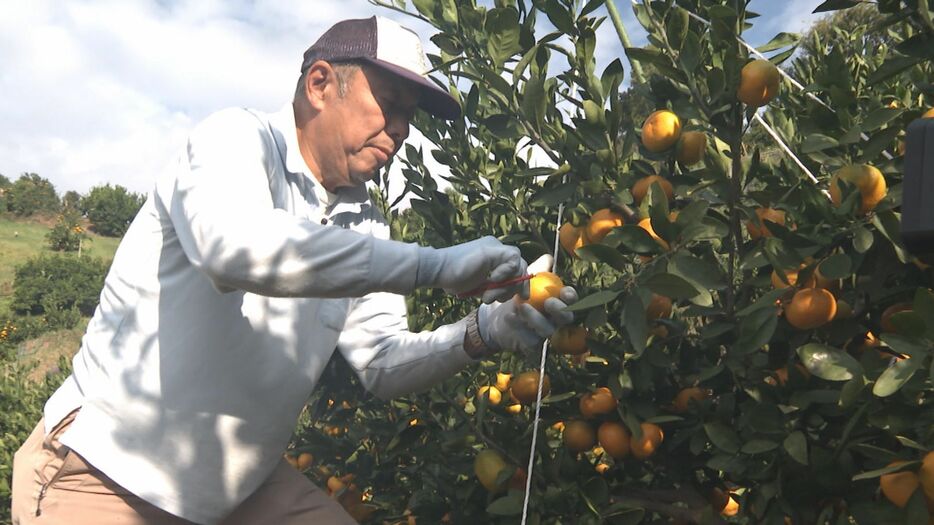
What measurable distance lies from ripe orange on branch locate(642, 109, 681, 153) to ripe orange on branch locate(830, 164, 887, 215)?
1.02 ft

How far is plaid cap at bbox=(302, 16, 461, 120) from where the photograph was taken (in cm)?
175

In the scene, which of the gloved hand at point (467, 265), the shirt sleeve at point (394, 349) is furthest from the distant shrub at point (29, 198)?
the gloved hand at point (467, 265)

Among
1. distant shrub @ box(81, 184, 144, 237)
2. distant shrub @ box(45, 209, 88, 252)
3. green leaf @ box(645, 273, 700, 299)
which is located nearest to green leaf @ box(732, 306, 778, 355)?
green leaf @ box(645, 273, 700, 299)

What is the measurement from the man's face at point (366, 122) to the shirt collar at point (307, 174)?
51 millimetres

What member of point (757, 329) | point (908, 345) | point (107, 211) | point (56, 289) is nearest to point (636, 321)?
point (757, 329)

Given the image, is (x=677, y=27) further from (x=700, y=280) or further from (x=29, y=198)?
(x=29, y=198)

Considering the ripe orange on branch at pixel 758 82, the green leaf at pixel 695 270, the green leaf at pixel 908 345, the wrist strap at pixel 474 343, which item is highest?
the ripe orange on branch at pixel 758 82

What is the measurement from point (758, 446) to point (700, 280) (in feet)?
0.98

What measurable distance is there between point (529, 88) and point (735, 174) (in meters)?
0.44

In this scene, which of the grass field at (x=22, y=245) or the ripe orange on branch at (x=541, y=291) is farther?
the grass field at (x=22, y=245)

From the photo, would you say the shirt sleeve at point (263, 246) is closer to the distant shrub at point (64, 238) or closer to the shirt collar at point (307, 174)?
the shirt collar at point (307, 174)

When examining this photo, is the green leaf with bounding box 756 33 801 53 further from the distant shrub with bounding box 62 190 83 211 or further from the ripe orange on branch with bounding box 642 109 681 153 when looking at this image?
the distant shrub with bounding box 62 190 83 211

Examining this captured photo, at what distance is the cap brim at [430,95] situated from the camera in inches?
68.4

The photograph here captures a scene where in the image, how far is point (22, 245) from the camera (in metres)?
21.9
